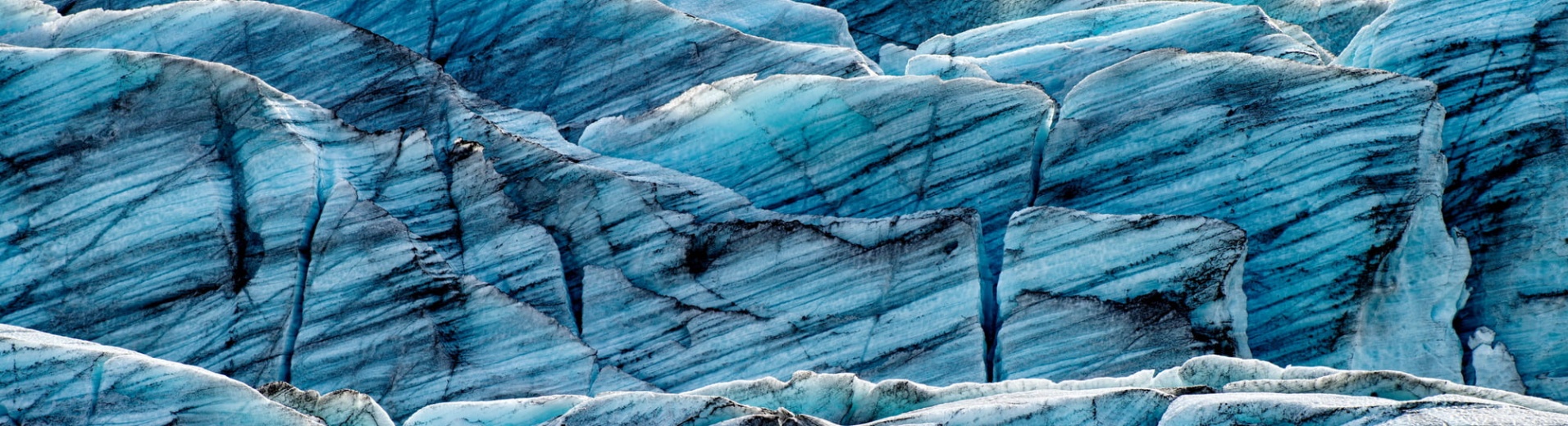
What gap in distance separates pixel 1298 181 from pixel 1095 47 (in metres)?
5.35

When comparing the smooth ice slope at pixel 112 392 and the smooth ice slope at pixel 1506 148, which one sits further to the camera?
the smooth ice slope at pixel 1506 148

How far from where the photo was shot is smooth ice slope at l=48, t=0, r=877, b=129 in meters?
25.7

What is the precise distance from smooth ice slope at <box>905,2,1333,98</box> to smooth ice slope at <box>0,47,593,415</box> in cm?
949

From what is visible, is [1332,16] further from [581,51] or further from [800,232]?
[581,51]

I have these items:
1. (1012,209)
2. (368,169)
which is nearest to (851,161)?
(1012,209)

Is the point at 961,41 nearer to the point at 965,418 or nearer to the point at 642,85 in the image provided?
the point at 642,85

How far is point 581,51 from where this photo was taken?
27.1m

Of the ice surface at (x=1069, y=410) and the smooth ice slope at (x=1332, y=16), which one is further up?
the ice surface at (x=1069, y=410)

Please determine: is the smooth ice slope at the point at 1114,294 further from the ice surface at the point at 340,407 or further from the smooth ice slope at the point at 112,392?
the smooth ice slope at the point at 112,392

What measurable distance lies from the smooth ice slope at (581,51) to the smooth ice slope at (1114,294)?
A: 6557 millimetres

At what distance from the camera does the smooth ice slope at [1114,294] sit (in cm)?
1805

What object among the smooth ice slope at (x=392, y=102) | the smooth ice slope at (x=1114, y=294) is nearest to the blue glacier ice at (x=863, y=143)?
the smooth ice slope at (x=1114, y=294)

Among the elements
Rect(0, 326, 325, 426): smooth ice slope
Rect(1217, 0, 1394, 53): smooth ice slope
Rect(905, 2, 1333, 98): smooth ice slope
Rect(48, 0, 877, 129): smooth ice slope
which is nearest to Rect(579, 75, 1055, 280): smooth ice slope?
Rect(905, 2, 1333, 98): smooth ice slope

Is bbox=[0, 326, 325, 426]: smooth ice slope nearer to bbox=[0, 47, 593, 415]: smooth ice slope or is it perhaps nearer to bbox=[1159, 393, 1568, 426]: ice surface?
bbox=[0, 47, 593, 415]: smooth ice slope
